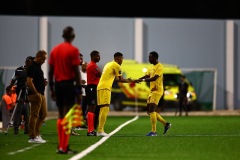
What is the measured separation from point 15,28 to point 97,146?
31.1 metres

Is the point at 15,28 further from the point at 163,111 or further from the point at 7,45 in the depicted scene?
the point at 163,111

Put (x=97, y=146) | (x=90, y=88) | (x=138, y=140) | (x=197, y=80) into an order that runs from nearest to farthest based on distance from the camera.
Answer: (x=97, y=146) → (x=138, y=140) → (x=90, y=88) → (x=197, y=80)

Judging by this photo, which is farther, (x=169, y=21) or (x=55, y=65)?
(x=169, y=21)

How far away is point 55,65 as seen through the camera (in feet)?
49.4

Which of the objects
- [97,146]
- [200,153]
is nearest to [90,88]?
[97,146]

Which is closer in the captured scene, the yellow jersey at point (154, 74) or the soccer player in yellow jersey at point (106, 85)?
the yellow jersey at point (154, 74)

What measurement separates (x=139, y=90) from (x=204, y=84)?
590 centimetres

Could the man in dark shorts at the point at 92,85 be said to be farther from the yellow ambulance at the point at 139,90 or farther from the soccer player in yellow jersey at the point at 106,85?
the yellow ambulance at the point at 139,90

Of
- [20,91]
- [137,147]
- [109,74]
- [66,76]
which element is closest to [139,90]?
[20,91]

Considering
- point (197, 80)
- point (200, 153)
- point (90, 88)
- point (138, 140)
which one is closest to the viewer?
point (200, 153)

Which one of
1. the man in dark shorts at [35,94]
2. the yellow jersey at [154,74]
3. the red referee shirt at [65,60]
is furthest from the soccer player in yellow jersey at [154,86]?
the red referee shirt at [65,60]

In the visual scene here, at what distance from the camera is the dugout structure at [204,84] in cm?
4428

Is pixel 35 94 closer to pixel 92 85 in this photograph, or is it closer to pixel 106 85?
pixel 106 85

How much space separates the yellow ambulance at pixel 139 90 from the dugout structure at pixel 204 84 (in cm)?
191
